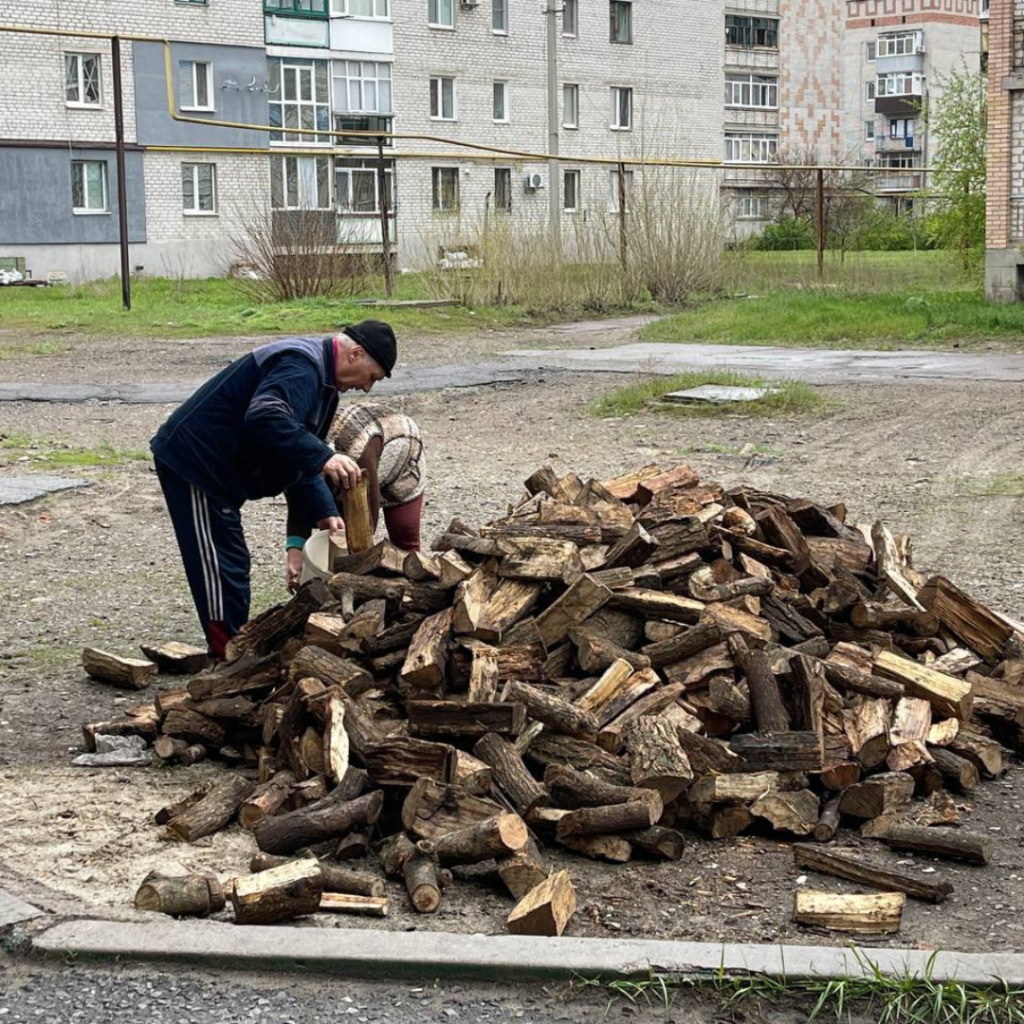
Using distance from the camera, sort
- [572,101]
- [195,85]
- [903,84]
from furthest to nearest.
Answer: [903,84], [572,101], [195,85]

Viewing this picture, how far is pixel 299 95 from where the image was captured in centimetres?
4850

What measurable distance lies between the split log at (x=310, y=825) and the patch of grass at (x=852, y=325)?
624 inches

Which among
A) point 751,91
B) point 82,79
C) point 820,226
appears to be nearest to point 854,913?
point 820,226

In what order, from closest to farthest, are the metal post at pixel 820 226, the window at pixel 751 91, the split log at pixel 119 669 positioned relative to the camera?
the split log at pixel 119 669 < the metal post at pixel 820 226 < the window at pixel 751 91

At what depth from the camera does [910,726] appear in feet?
15.4

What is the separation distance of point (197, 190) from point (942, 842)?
1711 inches

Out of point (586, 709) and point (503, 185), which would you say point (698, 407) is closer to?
point (586, 709)

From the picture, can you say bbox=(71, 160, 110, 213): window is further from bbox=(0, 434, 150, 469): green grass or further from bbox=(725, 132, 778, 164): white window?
bbox=(725, 132, 778, 164): white window

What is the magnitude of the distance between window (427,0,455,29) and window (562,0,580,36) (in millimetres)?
4622

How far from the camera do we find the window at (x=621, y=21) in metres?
56.3

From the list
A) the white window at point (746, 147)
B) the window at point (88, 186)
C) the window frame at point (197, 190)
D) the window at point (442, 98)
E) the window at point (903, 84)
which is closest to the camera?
the window at point (88, 186)

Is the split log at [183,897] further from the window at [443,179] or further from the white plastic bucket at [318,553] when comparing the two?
the window at [443,179]

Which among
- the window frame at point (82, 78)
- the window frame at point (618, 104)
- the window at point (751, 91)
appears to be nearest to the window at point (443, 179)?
the window frame at point (618, 104)

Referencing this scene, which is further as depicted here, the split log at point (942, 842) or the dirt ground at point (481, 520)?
the split log at point (942, 842)
